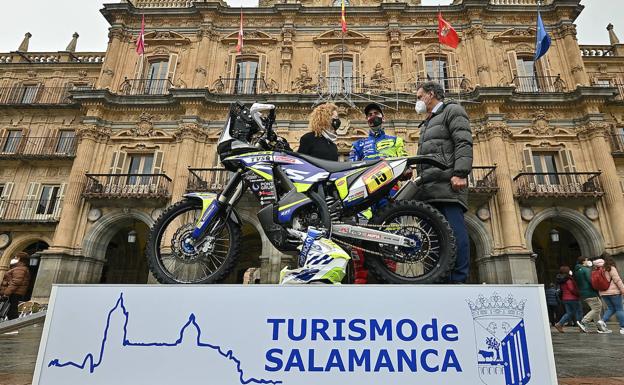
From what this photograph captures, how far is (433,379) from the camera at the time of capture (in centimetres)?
156

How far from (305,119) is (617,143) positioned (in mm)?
13718

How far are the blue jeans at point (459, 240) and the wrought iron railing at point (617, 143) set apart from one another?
17.4 metres

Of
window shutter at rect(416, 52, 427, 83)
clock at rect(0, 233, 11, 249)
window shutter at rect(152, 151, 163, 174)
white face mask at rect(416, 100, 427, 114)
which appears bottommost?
white face mask at rect(416, 100, 427, 114)

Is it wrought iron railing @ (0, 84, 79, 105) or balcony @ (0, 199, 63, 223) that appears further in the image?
wrought iron railing @ (0, 84, 79, 105)

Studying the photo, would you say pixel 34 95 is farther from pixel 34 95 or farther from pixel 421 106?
pixel 421 106

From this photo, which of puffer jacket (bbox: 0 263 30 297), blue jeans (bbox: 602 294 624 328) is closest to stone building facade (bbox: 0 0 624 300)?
blue jeans (bbox: 602 294 624 328)

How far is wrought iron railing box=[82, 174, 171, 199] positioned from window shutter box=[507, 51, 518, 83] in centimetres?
1542

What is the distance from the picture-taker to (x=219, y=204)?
289 cm

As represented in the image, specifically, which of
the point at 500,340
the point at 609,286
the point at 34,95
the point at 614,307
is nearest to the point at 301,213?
the point at 500,340

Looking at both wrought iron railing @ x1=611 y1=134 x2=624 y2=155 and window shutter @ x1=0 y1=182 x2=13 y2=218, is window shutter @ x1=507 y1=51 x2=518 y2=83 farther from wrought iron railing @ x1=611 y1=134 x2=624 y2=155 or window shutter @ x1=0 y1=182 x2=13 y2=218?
window shutter @ x1=0 y1=182 x2=13 y2=218

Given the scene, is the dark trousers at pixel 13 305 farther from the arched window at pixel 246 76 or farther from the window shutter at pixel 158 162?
the arched window at pixel 246 76

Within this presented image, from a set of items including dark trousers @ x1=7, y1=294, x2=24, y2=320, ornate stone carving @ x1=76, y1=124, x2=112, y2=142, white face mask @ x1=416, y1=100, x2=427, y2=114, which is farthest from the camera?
ornate stone carving @ x1=76, y1=124, x2=112, y2=142

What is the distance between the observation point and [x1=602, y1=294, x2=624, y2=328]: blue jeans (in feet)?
22.5

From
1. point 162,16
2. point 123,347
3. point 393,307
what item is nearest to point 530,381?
point 393,307
